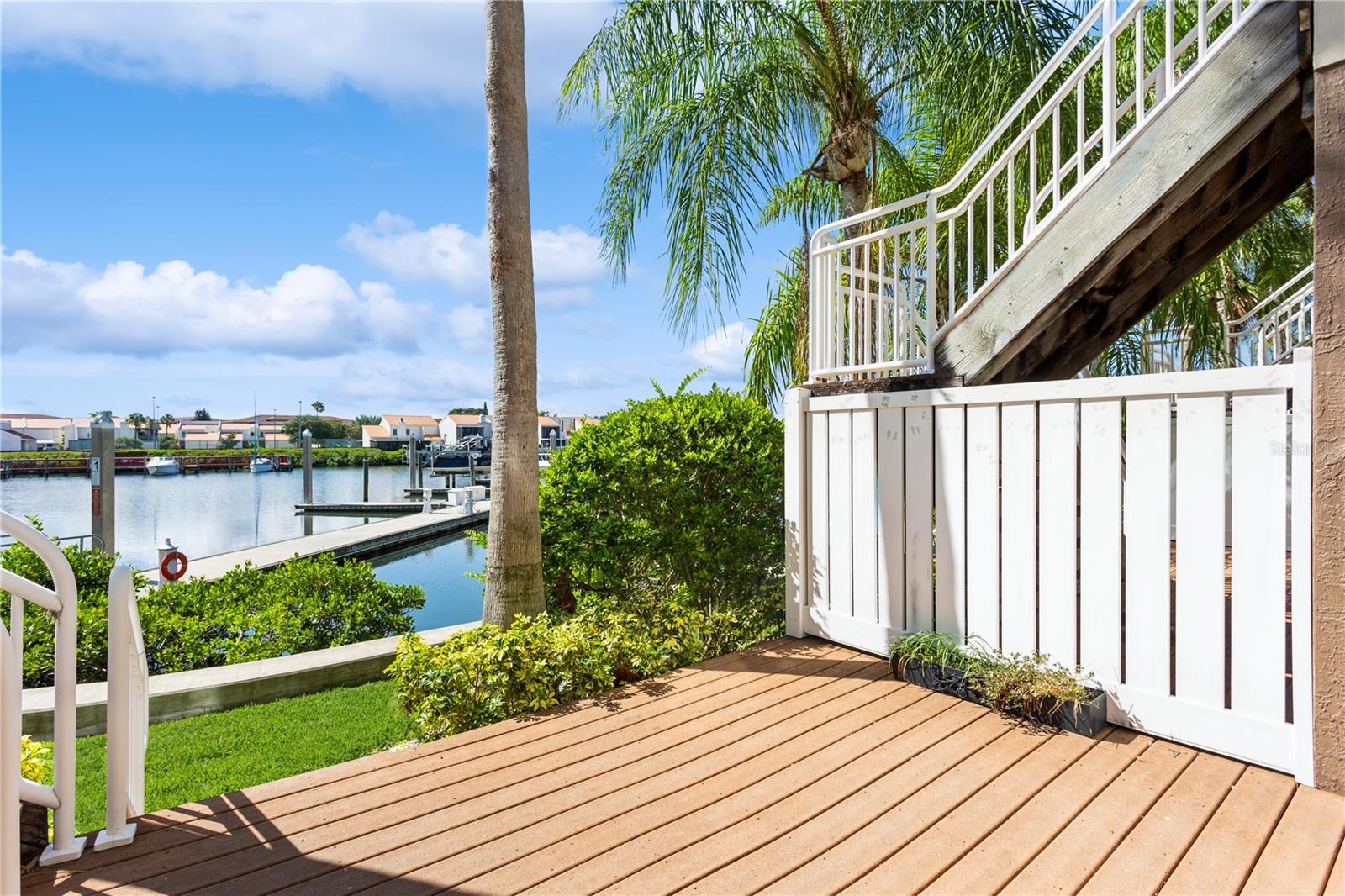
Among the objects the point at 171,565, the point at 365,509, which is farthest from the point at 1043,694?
the point at 365,509

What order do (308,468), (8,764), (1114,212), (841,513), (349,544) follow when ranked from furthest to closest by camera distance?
1. (308,468)
2. (349,544)
3. (841,513)
4. (1114,212)
5. (8,764)

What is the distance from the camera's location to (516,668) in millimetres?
3273

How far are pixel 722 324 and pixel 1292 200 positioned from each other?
10.4 m

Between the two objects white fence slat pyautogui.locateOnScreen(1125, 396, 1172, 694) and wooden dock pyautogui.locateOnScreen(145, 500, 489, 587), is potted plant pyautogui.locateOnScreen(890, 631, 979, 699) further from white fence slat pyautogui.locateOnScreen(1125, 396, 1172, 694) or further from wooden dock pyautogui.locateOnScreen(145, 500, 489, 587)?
wooden dock pyautogui.locateOnScreen(145, 500, 489, 587)

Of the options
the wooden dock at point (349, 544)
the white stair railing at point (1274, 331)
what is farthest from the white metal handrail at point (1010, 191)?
the wooden dock at point (349, 544)

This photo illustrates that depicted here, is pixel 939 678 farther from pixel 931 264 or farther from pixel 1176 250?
pixel 1176 250

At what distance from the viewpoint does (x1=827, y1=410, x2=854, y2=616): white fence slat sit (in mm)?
3887

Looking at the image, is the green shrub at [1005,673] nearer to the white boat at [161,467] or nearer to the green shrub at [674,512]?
the green shrub at [674,512]

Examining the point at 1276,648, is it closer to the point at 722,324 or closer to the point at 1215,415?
the point at 1215,415

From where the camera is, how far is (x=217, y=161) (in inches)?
601

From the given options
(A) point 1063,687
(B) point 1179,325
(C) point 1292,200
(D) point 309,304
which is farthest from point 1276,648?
(D) point 309,304

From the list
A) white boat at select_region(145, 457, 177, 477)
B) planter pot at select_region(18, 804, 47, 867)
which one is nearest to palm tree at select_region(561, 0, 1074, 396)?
planter pot at select_region(18, 804, 47, 867)

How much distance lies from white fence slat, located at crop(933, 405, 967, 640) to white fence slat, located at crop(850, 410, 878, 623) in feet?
1.14

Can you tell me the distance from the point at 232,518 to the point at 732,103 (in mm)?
20923
